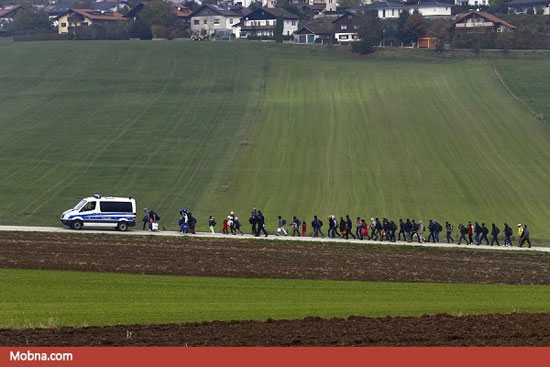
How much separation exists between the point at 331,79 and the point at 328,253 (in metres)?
65.4

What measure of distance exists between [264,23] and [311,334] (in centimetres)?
14672

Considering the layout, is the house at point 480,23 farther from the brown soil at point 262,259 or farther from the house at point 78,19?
the brown soil at point 262,259

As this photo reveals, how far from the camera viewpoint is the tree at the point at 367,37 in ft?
431

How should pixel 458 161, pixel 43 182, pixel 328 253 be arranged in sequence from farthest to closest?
pixel 458 161 → pixel 43 182 → pixel 328 253

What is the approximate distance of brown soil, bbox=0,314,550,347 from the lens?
25.7 meters

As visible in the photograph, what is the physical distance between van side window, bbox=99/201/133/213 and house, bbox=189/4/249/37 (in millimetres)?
116183

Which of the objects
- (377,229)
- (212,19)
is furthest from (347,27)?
(377,229)

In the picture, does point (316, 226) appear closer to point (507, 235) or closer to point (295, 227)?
point (295, 227)

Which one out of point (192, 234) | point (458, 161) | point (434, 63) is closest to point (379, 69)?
point (434, 63)

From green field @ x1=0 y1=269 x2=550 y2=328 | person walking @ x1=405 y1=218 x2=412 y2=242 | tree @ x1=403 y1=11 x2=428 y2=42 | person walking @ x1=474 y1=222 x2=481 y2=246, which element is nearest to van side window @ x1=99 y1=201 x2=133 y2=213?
person walking @ x1=405 y1=218 x2=412 y2=242

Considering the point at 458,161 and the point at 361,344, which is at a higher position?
the point at 361,344

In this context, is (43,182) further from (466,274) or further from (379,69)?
(379,69)

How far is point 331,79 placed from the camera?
112625 mm

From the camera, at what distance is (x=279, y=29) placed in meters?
157
